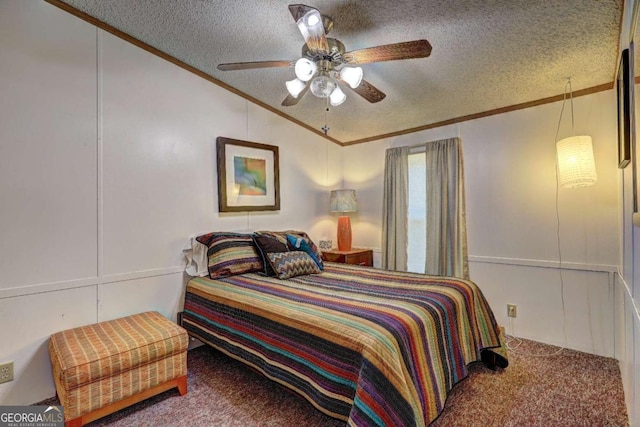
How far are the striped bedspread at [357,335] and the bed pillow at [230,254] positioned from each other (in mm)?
127

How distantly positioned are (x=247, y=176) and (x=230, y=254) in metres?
0.94

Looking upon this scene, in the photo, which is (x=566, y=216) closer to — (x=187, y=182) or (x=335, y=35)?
(x=335, y=35)

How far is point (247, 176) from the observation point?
11.1 ft

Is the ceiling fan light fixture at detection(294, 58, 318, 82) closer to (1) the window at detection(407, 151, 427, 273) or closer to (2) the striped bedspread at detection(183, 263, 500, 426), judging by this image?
(2) the striped bedspread at detection(183, 263, 500, 426)

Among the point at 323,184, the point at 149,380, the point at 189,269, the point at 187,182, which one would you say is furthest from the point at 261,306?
the point at 323,184

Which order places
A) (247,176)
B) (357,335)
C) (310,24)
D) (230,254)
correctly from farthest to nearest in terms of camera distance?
(247,176), (230,254), (310,24), (357,335)

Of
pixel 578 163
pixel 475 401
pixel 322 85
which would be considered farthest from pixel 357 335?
pixel 578 163

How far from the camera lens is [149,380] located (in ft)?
6.61

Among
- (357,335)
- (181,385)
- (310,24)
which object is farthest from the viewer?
(181,385)

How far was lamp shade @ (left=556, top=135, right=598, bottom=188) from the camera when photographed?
2389mm

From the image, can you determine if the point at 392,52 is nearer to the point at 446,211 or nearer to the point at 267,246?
the point at 267,246

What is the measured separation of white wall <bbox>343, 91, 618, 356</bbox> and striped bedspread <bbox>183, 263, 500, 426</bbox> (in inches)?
37.4

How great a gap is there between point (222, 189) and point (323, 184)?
5.14ft

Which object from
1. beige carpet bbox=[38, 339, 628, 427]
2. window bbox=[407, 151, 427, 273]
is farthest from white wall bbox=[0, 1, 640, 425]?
window bbox=[407, 151, 427, 273]
